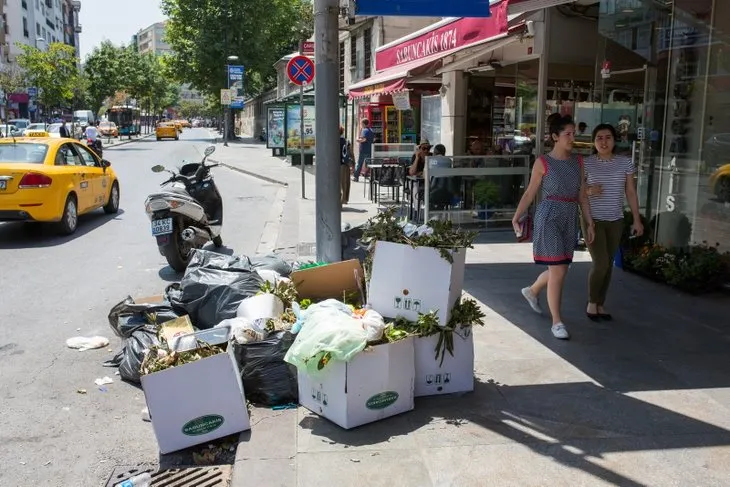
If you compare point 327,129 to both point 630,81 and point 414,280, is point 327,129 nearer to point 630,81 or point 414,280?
point 414,280

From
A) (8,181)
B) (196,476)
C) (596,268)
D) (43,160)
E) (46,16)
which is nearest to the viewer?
→ (196,476)

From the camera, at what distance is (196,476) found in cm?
348

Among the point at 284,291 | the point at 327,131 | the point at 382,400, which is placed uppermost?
the point at 327,131

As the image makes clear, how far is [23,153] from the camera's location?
1048 cm

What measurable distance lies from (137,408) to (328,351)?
1563 millimetres

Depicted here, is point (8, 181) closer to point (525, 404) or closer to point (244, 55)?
point (525, 404)

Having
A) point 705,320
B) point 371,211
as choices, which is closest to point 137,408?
point 705,320

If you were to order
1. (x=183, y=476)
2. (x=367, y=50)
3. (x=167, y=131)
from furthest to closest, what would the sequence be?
(x=167, y=131) < (x=367, y=50) < (x=183, y=476)

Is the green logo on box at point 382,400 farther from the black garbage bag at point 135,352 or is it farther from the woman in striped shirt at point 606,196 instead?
the woman in striped shirt at point 606,196

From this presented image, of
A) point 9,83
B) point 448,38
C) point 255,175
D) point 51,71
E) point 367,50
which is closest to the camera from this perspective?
point 448,38

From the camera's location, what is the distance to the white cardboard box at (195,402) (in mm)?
3586

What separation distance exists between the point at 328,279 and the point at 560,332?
1.89 meters

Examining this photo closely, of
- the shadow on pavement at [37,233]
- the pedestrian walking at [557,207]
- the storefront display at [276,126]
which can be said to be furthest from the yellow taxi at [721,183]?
the storefront display at [276,126]

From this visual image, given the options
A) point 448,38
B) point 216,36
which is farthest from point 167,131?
point 448,38
